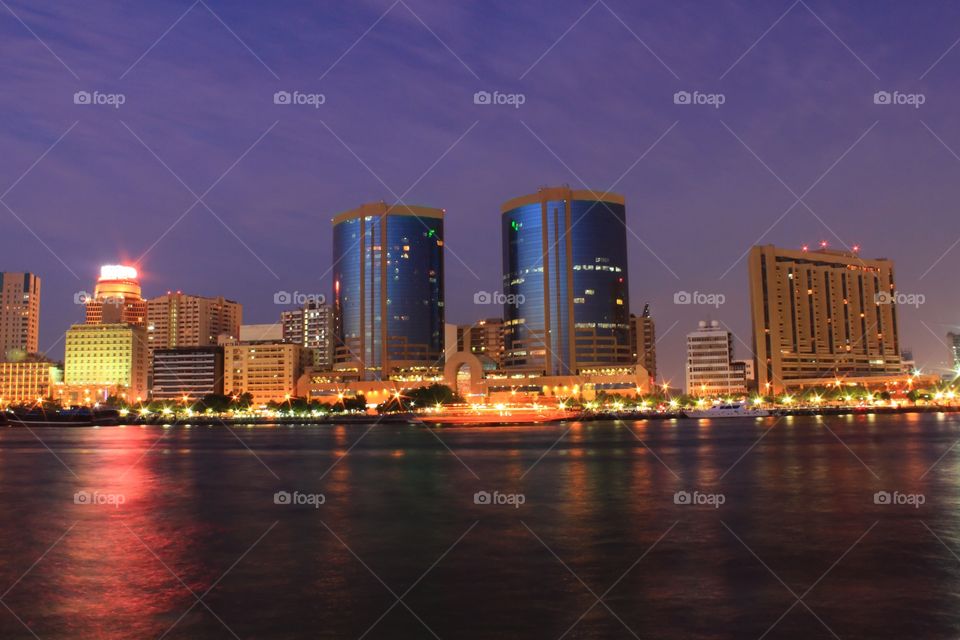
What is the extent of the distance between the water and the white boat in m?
135

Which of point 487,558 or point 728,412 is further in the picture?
point 728,412

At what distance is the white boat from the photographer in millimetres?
175875

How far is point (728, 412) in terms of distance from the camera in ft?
585

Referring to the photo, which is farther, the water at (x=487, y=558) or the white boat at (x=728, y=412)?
the white boat at (x=728, y=412)

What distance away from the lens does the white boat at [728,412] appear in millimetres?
175875

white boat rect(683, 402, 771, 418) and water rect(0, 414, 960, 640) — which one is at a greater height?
water rect(0, 414, 960, 640)

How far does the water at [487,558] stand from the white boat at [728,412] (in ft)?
444

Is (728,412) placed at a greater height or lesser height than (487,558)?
lesser

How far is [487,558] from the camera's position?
70.2ft

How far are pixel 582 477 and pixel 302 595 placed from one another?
27.7m

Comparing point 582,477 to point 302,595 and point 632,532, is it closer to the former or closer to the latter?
point 632,532

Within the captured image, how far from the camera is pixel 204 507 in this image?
32.7 meters

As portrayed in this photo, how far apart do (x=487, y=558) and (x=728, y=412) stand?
6532 inches

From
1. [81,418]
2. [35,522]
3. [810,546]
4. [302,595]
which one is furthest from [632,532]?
[81,418]
